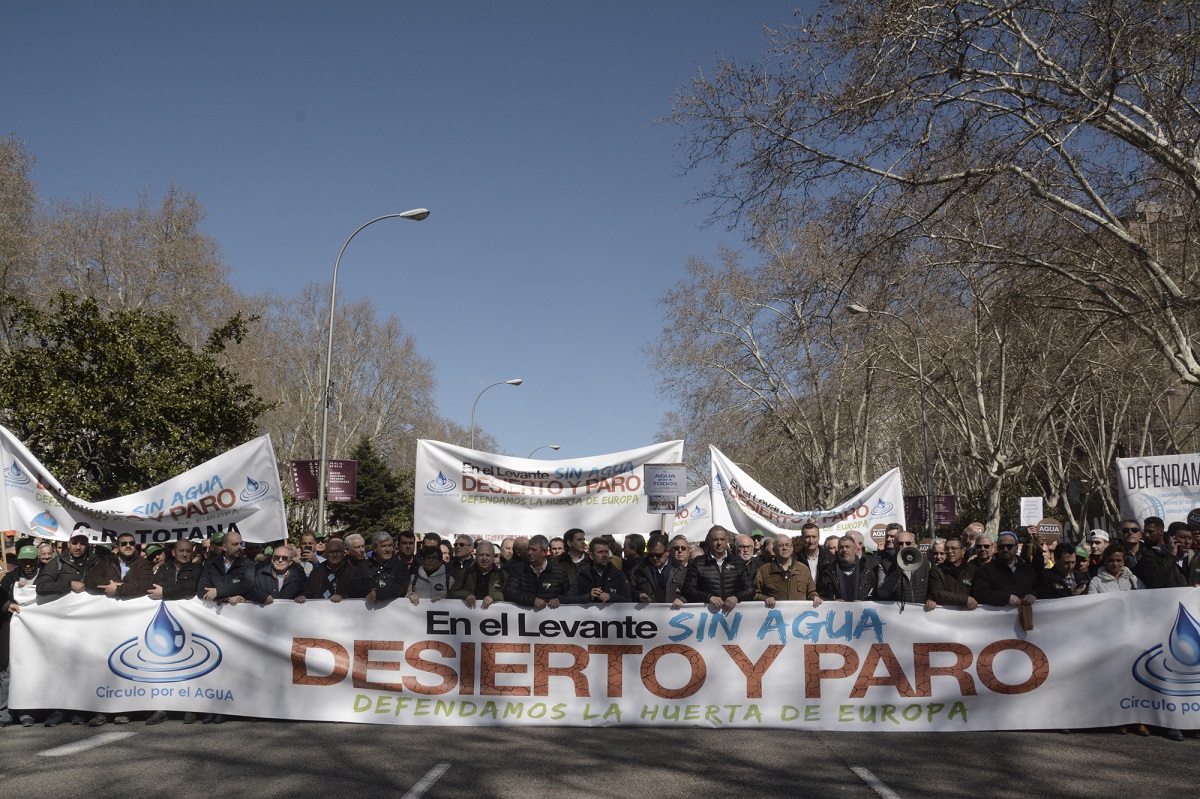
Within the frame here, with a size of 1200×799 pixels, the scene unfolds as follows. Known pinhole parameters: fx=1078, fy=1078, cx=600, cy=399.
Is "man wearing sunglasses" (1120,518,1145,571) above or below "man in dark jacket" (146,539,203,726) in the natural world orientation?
above

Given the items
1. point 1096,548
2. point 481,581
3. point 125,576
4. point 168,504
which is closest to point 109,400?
point 168,504

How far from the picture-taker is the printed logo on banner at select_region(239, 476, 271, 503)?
10641 mm

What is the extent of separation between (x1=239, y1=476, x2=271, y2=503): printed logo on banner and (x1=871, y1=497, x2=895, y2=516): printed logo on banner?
29.7 ft

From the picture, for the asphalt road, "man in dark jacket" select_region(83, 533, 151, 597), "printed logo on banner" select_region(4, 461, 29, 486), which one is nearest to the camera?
the asphalt road

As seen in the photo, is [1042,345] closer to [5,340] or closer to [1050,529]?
[1050,529]

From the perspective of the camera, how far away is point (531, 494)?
13141mm

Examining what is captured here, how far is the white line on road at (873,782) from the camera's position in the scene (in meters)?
6.39

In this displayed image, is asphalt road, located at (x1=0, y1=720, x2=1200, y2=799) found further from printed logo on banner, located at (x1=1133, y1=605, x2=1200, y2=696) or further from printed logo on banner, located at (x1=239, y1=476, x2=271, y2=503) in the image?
printed logo on banner, located at (x1=239, y1=476, x2=271, y2=503)

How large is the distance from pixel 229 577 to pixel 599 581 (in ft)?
10.7

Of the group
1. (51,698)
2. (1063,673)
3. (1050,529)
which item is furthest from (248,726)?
(1050,529)

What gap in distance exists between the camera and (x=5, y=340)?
3272 cm

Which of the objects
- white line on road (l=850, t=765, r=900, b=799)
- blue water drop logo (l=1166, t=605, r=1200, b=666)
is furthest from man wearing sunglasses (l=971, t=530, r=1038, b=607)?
white line on road (l=850, t=765, r=900, b=799)

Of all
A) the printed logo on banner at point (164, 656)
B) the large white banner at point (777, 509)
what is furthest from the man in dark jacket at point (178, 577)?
the large white banner at point (777, 509)

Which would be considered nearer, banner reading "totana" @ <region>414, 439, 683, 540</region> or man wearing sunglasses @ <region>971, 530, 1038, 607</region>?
Result: man wearing sunglasses @ <region>971, 530, 1038, 607</region>
